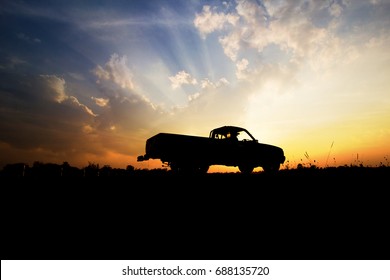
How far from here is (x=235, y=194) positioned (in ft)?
14.8

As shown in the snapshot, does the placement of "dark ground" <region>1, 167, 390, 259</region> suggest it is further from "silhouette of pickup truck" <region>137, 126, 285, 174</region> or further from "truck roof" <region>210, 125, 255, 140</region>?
"truck roof" <region>210, 125, 255, 140</region>

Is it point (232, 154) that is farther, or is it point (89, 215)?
point (232, 154)

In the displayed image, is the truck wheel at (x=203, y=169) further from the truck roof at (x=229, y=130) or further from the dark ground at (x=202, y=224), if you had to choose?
the dark ground at (x=202, y=224)

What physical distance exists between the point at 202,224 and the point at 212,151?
8.39 m

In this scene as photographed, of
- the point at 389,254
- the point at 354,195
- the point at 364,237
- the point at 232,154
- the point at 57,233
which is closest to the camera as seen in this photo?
the point at 389,254

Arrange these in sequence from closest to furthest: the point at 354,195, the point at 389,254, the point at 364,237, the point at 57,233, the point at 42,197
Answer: the point at 389,254, the point at 364,237, the point at 57,233, the point at 354,195, the point at 42,197

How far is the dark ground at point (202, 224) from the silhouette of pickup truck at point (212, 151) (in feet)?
20.4

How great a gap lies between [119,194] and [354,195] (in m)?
3.71

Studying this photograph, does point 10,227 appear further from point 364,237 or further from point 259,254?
point 364,237

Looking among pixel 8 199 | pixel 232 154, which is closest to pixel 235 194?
pixel 8 199

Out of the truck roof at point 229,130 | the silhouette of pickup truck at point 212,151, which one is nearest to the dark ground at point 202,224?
the silhouette of pickup truck at point 212,151

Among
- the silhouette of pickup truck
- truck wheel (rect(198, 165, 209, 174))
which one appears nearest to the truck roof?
the silhouette of pickup truck

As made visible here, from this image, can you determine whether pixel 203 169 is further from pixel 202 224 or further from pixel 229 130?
pixel 202 224

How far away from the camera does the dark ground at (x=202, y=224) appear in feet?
8.52
